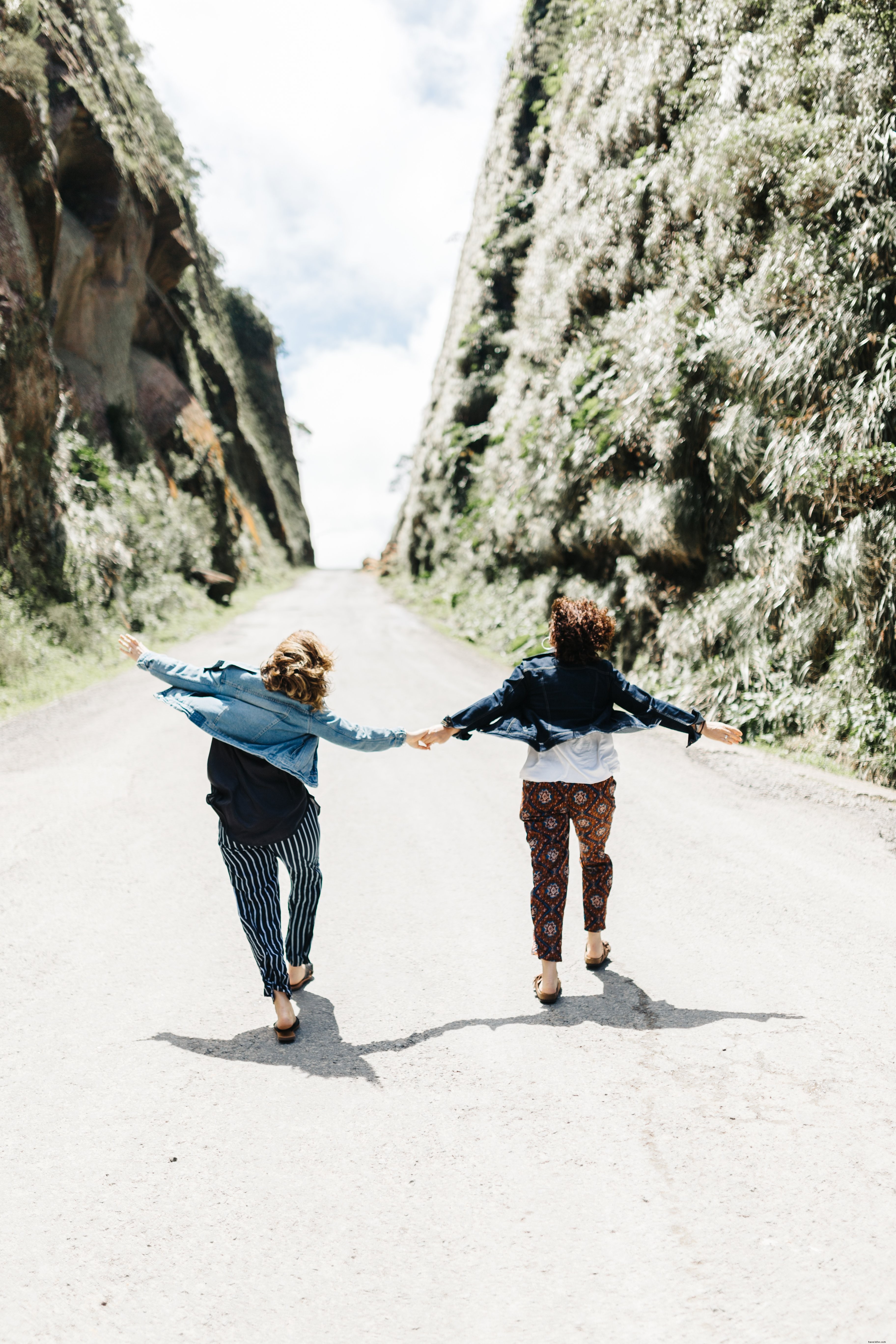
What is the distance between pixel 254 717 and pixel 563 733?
1.39m

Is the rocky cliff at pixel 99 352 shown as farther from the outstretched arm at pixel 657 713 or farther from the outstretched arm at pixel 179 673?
the outstretched arm at pixel 657 713

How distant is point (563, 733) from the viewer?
3832 mm

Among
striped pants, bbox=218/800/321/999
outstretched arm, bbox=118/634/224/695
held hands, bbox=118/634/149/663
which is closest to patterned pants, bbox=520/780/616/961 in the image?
striped pants, bbox=218/800/321/999

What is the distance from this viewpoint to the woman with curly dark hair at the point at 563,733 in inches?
151

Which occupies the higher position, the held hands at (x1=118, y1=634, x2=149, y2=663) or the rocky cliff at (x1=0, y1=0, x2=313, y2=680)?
the rocky cliff at (x1=0, y1=0, x2=313, y2=680)

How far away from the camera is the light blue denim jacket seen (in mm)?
3584

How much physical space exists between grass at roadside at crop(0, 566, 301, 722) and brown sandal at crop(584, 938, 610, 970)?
8.13 m

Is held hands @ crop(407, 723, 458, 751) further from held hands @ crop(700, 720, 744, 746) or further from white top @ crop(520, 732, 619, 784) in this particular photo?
held hands @ crop(700, 720, 744, 746)

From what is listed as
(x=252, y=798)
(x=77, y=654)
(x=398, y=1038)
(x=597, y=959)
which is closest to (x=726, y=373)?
(x=597, y=959)

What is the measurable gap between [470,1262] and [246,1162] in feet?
2.76

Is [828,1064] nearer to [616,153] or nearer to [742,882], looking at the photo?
[742,882]

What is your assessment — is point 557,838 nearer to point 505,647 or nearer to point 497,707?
point 497,707

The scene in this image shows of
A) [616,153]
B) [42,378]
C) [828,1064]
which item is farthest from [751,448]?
[42,378]

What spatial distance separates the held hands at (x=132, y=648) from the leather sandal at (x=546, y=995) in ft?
7.87
